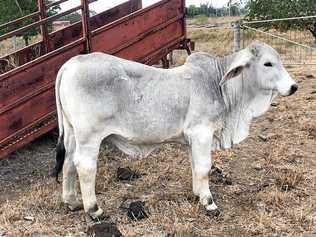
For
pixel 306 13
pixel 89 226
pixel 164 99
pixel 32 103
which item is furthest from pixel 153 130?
pixel 306 13

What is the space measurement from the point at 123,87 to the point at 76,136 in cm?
60

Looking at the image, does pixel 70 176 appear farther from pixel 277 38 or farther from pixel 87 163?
pixel 277 38

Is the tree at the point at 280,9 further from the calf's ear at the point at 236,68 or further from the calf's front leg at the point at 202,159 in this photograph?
the calf's front leg at the point at 202,159

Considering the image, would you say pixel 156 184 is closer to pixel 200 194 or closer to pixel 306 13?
pixel 200 194

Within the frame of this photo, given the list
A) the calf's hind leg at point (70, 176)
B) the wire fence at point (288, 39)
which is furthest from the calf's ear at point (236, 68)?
the wire fence at point (288, 39)

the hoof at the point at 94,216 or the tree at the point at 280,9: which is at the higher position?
the hoof at the point at 94,216

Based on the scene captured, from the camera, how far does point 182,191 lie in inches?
204

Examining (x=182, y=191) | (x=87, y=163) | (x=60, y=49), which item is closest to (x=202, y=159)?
(x=182, y=191)

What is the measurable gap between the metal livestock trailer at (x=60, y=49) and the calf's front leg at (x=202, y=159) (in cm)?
195

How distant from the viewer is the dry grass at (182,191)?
171 inches

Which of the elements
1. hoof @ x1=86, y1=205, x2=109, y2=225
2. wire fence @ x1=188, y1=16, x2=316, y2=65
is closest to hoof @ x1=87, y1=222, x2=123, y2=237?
hoof @ x1=86, y1=205, x2=109, y2=225

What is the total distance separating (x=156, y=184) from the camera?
17.6ft

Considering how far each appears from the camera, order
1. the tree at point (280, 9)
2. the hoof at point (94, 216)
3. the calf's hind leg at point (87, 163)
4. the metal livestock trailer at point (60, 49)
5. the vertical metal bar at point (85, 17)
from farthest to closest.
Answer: the tree at point (280, 9) → the vertical metal bar at point (85, 17) → the metal livestock trailer at point (60, 49) → the hoof at point (94, 216) → the calf's hind leg at point (87, 163)

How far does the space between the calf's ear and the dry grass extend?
124 cm
